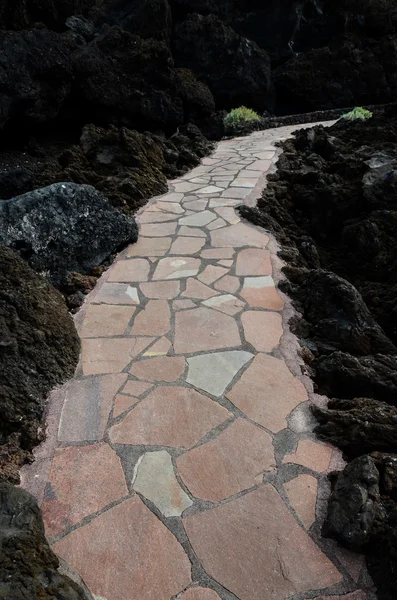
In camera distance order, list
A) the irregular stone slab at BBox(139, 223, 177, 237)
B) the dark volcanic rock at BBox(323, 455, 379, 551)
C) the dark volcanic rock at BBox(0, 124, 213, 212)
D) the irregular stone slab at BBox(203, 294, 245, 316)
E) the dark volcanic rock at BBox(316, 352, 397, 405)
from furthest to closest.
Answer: the dark volcanic rock at BBox(0, 124, 213, 212) → the irregular stone slab at BBox(139, 223, 177, 237) → the irregular stone slab at BBox(203, 294, 245, 316) → the dark volcanic rock at BBox(316, 352, 397, 405) → the dark volcanic rock at BBox(323, 455, 379, 551)

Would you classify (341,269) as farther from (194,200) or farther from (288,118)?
(288,118)

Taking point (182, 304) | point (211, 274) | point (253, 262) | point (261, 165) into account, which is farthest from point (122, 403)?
point (261, 165)

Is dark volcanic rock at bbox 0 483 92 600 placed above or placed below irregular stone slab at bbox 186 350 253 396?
above

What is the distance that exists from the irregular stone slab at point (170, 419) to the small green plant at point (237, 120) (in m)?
10.5

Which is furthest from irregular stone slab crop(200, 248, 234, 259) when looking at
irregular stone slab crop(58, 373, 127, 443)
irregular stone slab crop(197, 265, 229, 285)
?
irregular stone slab crop(58, 373, 127, 443)

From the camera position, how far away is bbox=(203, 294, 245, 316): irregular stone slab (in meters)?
3.87

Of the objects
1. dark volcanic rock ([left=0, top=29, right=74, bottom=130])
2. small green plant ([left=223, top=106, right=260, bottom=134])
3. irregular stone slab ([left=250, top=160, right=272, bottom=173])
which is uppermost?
dark volcanic rock ([left=0, top=29, right=74, bottom=130])

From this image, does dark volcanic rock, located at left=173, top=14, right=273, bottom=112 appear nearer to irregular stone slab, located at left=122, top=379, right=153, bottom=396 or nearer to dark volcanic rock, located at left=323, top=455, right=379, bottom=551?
irregular stone slab, located at left=122, top=379, right=153, bottom=396

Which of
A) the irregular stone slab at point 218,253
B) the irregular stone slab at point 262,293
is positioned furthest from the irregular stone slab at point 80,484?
the irregular stone slab at point 218,253

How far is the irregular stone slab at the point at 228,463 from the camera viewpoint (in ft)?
7.64

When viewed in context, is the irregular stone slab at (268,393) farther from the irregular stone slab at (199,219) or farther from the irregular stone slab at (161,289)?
the irregular stone slab at (199,219)

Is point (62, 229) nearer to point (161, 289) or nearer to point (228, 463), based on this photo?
point (161, 289)

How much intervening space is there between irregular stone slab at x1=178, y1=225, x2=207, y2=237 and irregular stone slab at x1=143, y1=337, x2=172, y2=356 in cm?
223

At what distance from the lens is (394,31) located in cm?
1644
